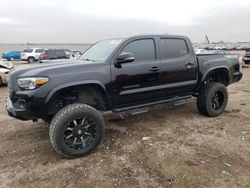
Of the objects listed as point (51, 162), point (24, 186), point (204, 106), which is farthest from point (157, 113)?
point (24, 186)

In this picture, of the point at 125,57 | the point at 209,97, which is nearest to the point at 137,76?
the point at 125,57

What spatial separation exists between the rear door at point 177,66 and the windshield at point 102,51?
97 centimetres

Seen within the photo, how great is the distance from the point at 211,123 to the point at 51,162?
11.1 feet

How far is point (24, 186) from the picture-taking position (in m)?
3.11

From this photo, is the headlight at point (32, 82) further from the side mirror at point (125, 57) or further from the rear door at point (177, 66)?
the rear door at point (177, 66)

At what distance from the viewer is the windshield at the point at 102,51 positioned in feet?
14.8

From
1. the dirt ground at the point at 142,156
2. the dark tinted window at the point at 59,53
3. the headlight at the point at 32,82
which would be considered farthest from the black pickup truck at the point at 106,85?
the dark tinted window at the point at 59,53

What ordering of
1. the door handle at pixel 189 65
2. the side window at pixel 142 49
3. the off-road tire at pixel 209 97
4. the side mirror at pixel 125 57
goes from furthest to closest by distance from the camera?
the off-road tire at pixel 209 97 → the door handle at pixel 189 65 → the side window at pixel 142 49 → the side mirror at pixel 125 57

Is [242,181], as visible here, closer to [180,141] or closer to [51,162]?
[180,141]

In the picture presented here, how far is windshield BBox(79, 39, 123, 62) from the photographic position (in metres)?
4.51

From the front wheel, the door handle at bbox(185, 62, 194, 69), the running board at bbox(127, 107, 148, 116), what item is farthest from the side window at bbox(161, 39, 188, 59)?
the front wheel

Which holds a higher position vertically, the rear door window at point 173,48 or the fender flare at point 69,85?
the rear door window at point 173,48

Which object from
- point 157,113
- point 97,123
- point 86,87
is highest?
point 86,87

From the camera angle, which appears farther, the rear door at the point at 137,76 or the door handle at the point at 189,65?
the door handle at the point at 189,65
